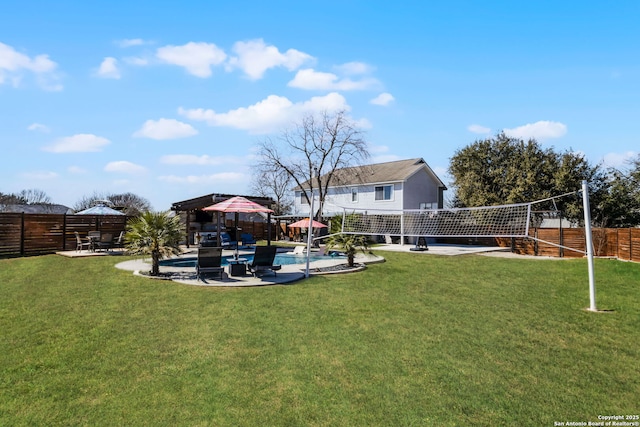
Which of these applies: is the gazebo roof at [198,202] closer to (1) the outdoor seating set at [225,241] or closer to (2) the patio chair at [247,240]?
(1) the outdoor seating set at [225,241]

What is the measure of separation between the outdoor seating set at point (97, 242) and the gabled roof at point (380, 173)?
23.7m

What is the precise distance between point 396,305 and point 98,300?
7603mm

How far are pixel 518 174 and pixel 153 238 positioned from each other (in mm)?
32156

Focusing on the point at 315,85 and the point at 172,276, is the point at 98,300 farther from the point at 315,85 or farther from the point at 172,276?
the point at 315,85

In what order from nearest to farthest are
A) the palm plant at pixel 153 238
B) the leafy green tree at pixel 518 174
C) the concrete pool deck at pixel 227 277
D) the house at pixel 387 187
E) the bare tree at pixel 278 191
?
1. the concrete pool deck at pixel 227 277
2. the palm plant at pixel 153 238
3. the leafy green tree at pixel 518 174
4. the house at pixel 387 187
5. the bare tree at pixel 278 191

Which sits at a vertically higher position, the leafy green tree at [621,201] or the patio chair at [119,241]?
the leafy green tree at [621,201]

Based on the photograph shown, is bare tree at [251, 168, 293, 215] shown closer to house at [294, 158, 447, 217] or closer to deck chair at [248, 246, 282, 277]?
house at [294, 158, 447, 217]

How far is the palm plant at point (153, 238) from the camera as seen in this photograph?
12602mm

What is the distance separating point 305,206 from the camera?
42844 millimetres

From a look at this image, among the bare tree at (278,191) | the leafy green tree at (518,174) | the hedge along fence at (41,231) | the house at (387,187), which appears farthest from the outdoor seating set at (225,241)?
the bare tree at (278,191)

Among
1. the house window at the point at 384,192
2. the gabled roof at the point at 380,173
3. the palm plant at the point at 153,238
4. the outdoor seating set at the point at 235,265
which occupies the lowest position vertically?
the outdoor seating set at the point at 235,265

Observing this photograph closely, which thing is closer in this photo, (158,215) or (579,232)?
(158,215)

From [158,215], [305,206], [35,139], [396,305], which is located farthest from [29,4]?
[305,206]

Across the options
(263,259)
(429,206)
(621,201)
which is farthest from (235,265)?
(621,201)
